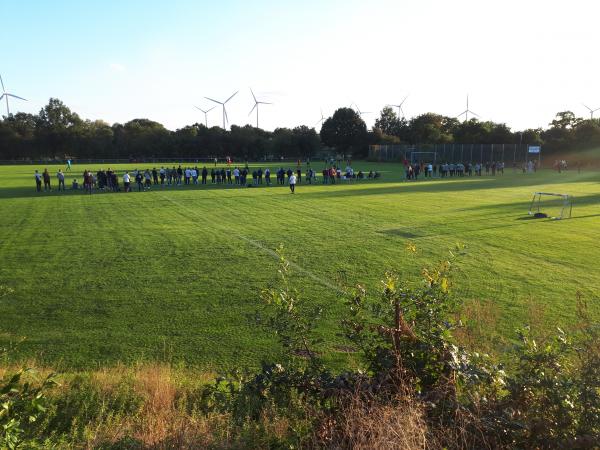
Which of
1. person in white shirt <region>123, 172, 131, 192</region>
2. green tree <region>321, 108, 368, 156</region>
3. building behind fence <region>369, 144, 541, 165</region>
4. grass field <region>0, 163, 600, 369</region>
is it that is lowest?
grass field <region>0, 163, 600, 369</region>

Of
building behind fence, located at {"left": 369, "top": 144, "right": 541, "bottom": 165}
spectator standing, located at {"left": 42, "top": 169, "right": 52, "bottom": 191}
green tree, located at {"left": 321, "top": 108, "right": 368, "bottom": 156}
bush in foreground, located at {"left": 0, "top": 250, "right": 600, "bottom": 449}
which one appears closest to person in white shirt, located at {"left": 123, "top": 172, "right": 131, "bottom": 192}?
spectator standing, located at {"left": 42, "top": 169, "right": 52, "bottom": 191}

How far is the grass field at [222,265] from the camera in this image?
776cm

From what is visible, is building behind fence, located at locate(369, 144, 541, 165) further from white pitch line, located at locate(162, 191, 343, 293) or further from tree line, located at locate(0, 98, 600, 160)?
white pitch line, located at locate(162, 191, 343, 293)

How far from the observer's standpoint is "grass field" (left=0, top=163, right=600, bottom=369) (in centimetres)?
776

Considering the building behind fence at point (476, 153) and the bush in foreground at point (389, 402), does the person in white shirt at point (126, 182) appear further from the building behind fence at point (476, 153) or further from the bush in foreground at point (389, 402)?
the building behind fence at point (476, 153)

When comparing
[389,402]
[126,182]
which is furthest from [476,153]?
[389,402]

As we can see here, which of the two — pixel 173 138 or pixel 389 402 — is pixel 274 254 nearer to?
pixel 389 402

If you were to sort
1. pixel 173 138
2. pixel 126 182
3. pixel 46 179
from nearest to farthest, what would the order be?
pixel 126 182, pixel 46 179, pixel 173 138

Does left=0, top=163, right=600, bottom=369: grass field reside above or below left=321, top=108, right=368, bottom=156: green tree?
below

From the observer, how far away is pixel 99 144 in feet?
308

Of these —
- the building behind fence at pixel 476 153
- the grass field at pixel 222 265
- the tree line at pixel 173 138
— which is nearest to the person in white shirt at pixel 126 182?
the grass field at pixel 222 265

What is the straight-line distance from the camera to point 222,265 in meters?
12.3

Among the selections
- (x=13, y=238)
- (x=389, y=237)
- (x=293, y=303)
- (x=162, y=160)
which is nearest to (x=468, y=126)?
(x=162, y=160)

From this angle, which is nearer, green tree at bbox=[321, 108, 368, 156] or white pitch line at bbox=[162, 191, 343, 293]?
white pitch line at bbox=[162, 191, 343, 293]
